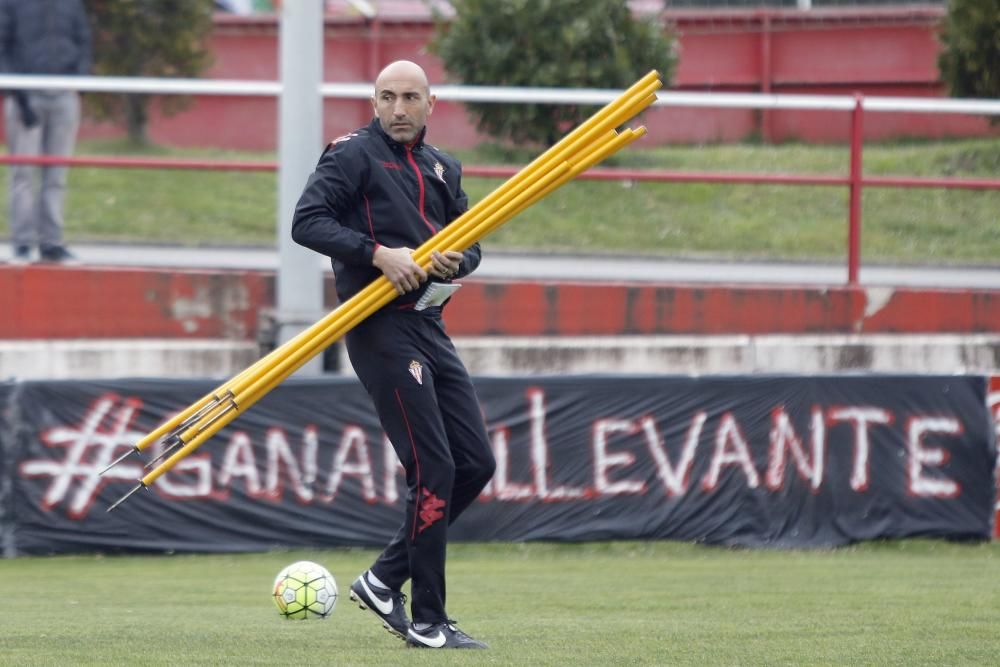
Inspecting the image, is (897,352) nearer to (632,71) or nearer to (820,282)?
(820,282)

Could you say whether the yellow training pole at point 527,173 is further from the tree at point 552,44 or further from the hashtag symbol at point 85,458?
the tree at point 552,44

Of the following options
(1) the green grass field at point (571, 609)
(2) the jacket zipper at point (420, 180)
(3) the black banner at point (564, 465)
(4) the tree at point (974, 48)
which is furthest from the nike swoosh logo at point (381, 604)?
(4) the tree at point (974, 48)

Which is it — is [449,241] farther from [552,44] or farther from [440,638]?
[552,44]

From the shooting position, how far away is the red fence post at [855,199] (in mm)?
11078

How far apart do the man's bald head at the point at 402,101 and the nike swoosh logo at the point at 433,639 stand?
170cm

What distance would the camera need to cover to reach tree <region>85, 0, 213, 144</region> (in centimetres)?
1934

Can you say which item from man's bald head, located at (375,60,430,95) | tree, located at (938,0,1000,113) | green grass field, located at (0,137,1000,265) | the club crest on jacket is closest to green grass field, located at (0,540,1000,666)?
the club crest on jacket

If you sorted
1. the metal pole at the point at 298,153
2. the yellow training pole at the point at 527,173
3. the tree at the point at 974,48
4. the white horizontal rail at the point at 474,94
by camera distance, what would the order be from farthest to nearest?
the tree at the point at 974,48, the white horizontal rail at the point at 474,94, the metal pole at the point at 298,153, the yellow training pole at the point at 527,173

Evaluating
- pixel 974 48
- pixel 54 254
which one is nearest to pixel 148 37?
pixel 54 254

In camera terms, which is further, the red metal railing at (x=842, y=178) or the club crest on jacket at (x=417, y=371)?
the red metal railing at (x=842, y=178)

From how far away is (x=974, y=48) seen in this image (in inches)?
645

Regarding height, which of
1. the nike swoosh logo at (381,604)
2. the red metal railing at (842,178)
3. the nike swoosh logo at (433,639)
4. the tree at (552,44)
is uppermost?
the tree at (552,44)

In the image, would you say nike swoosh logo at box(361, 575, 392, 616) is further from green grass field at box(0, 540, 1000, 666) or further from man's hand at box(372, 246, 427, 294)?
man's hand at box(372, 246, 427, 294)

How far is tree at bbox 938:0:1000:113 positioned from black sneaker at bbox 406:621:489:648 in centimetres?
1230
